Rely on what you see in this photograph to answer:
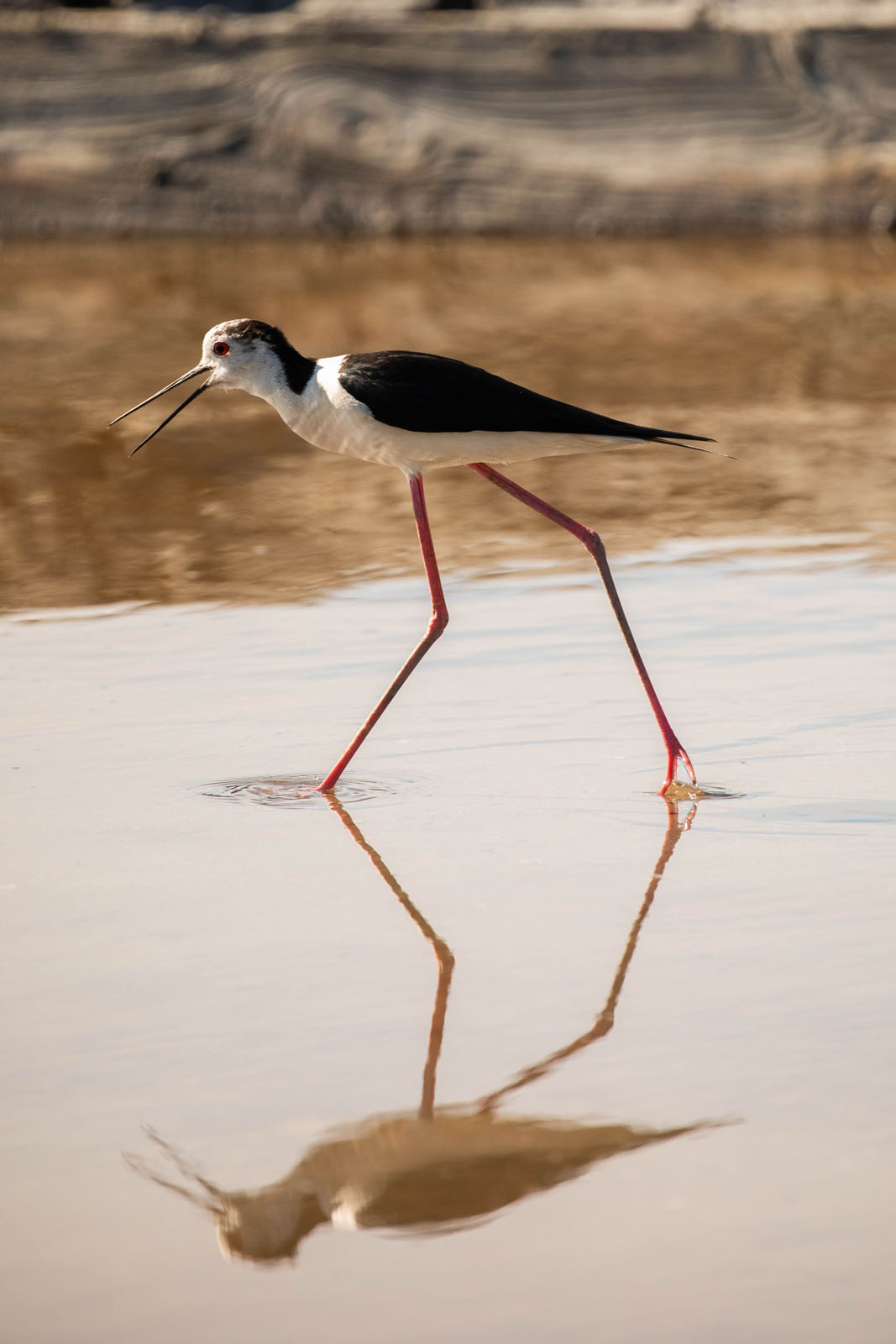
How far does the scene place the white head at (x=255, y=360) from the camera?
13.4 feet

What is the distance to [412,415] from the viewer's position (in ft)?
12.8

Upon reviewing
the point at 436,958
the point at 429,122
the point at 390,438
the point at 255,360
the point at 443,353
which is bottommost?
the point at 443,353

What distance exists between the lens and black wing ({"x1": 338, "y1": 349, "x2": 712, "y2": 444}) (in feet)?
12.8

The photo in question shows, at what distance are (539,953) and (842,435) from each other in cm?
412

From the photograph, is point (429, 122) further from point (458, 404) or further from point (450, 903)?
point (450, 903)

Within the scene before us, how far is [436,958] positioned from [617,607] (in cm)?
133

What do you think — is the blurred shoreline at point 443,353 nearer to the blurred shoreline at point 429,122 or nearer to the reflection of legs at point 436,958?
the blurred shoreline at point 429,122

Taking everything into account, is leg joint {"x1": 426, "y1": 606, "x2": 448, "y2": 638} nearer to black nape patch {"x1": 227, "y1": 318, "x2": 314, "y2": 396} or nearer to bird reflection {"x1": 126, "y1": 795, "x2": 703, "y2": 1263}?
black nape patch {"x1": 227, "y1": 318, "x2": 314, "y2": 396}

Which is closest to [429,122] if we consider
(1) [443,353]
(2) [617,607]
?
(1) [443,353]

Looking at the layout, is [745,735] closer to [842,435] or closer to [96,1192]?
[96,1192]

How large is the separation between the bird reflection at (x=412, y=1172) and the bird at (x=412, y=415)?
1.36m

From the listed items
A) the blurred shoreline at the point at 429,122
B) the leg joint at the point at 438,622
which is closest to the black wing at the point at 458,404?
the leg joint at the point at 438,622

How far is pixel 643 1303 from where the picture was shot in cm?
204

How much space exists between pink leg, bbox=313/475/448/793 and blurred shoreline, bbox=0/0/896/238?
22.6ft
